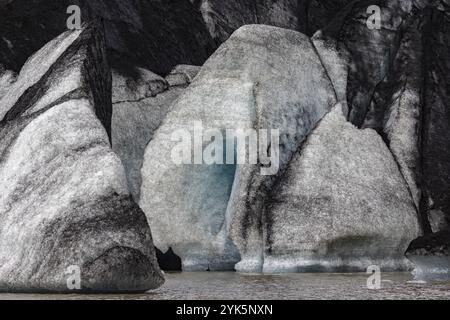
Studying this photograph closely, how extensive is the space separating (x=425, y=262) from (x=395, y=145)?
443 centimetres

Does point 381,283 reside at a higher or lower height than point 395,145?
lower

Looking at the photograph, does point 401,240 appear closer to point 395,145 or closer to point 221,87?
Result: point 395,145

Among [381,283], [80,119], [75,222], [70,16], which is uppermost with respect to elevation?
[70,16]

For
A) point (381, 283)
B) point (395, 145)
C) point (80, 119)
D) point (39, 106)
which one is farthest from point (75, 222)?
point (395, 145)

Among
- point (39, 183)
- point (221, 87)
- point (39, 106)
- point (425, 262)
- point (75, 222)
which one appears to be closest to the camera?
point (75, 222)

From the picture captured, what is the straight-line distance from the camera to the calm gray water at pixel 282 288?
18.7 m

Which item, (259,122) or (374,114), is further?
(374,114)

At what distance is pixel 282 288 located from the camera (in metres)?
20.6

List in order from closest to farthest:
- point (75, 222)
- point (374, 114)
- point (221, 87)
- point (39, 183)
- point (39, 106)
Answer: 1. point (75, 222)
2. point (39, 183)
3. point (39, 106)
4. point (221, 87)
5. point (374, 114)

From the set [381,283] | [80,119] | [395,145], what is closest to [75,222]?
[80,119]

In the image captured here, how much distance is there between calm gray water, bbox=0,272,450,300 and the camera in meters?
18.7

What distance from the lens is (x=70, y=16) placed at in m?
31.5

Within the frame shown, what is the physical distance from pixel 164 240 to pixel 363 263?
17.6ft

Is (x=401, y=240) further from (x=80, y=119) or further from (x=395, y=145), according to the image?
(x=80, y=119)
